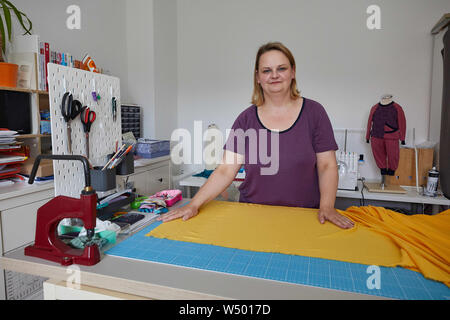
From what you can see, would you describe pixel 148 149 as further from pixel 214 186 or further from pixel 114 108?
pixel 214 186

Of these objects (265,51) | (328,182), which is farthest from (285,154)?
(265,51)

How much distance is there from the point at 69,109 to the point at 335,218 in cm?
104

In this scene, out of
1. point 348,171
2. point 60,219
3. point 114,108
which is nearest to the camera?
point 60,219

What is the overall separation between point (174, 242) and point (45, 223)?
376 mm

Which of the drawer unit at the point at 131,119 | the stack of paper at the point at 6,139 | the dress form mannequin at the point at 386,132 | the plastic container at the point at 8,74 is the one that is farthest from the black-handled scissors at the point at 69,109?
the dress form mannequin at the point at 386,132

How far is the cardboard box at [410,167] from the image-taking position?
2.62 m

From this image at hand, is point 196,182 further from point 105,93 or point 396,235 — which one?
point 396,235

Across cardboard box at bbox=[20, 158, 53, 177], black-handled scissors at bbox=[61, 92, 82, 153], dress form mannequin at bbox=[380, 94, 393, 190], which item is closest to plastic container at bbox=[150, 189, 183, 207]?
black-handled scissors at bbox=[61, 92, 82, 153]

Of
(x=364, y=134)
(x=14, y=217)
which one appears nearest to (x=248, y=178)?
(x=14, y=217)

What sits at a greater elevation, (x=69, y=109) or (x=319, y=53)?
(x=319, y=53)

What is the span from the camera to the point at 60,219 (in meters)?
0.88

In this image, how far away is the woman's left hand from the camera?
1.10m

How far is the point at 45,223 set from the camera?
2.94ft

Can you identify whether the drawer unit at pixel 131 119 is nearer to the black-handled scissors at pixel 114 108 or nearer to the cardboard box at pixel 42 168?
the cardboard box at pixel 42 168
